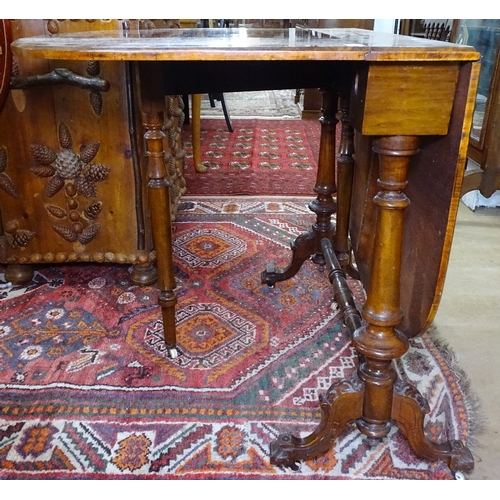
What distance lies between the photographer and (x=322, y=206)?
6.11 ft

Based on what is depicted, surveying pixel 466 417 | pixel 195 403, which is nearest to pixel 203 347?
pixel 195 403

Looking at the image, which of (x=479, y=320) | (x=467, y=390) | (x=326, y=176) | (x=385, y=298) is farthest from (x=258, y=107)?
(x=385, y=298)

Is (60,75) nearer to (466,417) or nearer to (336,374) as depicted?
(336,374)

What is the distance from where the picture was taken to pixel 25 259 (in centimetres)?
194

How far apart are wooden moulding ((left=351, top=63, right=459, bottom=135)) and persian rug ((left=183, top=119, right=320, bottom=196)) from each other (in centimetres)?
209

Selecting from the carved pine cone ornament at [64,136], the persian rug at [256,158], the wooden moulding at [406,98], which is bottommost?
the persian rug at [256,158]

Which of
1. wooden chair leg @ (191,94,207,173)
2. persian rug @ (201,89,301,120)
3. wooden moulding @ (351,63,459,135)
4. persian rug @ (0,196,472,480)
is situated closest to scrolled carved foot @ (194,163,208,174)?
wooden chair leg @ (191,94,207,173)

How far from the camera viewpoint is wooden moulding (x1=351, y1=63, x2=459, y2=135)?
87cm

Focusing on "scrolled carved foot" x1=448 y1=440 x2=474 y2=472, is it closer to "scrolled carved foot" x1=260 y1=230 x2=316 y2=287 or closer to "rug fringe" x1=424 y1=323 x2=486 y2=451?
"rug fringe" x1=424 y1=323 x2=486 y2=451

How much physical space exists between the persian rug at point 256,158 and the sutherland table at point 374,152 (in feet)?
4.81

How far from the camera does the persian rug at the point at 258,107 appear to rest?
17.5 feet

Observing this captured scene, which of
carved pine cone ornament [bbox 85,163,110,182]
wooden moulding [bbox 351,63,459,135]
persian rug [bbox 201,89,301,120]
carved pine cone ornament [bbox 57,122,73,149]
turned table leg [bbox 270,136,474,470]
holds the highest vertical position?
wooden moulding [bbox 351,63,459,135]

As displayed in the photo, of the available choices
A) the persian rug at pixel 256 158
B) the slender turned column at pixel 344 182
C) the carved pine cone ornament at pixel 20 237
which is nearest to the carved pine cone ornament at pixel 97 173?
the carved pine cone ornament at pixel 20 237

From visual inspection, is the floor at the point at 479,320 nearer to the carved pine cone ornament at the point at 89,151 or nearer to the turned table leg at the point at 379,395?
the turned table leg at the point at 379,395
